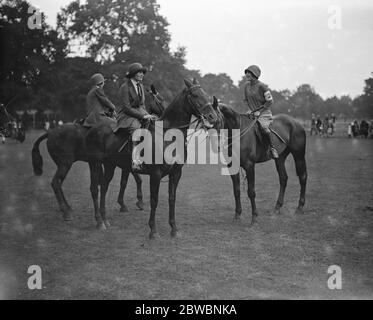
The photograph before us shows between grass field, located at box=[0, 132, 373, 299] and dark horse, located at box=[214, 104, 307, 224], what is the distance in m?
0.70

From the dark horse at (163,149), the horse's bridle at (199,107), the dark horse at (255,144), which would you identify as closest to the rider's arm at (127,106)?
the dark horse at (163,149)

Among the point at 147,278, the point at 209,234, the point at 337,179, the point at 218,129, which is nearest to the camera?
the point at 147,278

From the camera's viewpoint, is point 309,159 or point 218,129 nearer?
point 218,129

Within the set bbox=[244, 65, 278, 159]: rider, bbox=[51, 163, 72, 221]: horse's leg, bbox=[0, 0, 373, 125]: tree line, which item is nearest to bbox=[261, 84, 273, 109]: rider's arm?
bbox=[244, 65, 278, 159]: rider

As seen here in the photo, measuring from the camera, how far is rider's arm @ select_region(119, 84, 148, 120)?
816 cm

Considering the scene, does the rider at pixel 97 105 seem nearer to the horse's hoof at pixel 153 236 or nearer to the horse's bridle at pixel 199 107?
the horse's bridle at pixel 199 107

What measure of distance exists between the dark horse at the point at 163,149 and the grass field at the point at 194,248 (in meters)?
0.76

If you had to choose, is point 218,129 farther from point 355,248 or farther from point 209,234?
point 355,248

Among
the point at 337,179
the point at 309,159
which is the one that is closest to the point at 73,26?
the point at 309,159

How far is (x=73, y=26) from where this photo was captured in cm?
4791

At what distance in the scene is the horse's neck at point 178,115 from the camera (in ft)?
25.8

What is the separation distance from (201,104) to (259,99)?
9.29 ft

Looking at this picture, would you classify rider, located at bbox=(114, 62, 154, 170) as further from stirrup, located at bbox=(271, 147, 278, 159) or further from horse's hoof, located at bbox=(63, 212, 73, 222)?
stirrup, located at bbox=(271, 147, 278, 159)
